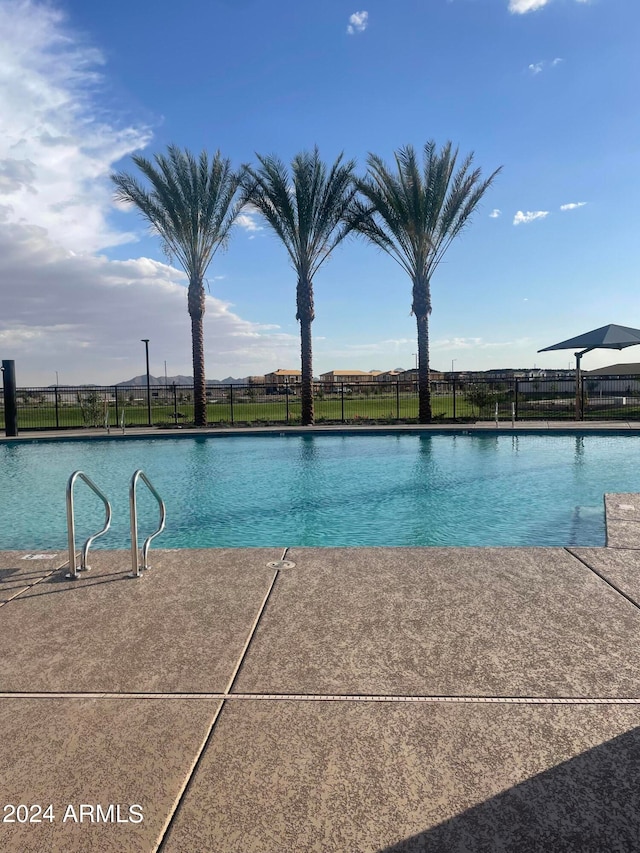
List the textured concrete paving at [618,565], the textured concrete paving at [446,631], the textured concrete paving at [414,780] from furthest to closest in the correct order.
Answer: the textured concrete paving at [618,565], the textured concrete paving at [446,631], the textured concrete paving at [414,780]

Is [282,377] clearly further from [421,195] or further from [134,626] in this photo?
[134,626]

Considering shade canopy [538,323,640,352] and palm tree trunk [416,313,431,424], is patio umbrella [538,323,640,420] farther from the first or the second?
palm tree trunk [416,313,431,424]

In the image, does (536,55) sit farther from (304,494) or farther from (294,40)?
(304,494)

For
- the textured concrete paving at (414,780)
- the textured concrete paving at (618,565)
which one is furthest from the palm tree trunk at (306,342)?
the textured concrete paving at (414,780)

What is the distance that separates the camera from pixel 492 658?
300 cm

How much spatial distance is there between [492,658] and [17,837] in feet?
7.24

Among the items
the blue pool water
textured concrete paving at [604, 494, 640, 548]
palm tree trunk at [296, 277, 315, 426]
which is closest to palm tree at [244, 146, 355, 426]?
palm tree trunk at [296, 277, 315, 426]

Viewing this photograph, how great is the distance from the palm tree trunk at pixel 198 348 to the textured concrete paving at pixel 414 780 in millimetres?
20138

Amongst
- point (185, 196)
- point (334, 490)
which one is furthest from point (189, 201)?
point (334, 490)

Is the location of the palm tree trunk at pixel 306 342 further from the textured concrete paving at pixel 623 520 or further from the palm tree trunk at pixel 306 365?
the textured concrete paving at pixel 623 520

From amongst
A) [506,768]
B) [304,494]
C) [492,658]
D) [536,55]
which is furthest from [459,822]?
[536,55]

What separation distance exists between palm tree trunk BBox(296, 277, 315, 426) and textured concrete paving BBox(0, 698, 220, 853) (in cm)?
1954

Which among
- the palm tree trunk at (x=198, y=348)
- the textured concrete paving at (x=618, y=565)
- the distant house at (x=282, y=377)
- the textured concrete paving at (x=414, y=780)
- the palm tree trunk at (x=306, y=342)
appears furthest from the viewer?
the distant house at (x=282, y=377)

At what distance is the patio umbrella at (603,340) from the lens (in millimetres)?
19484
